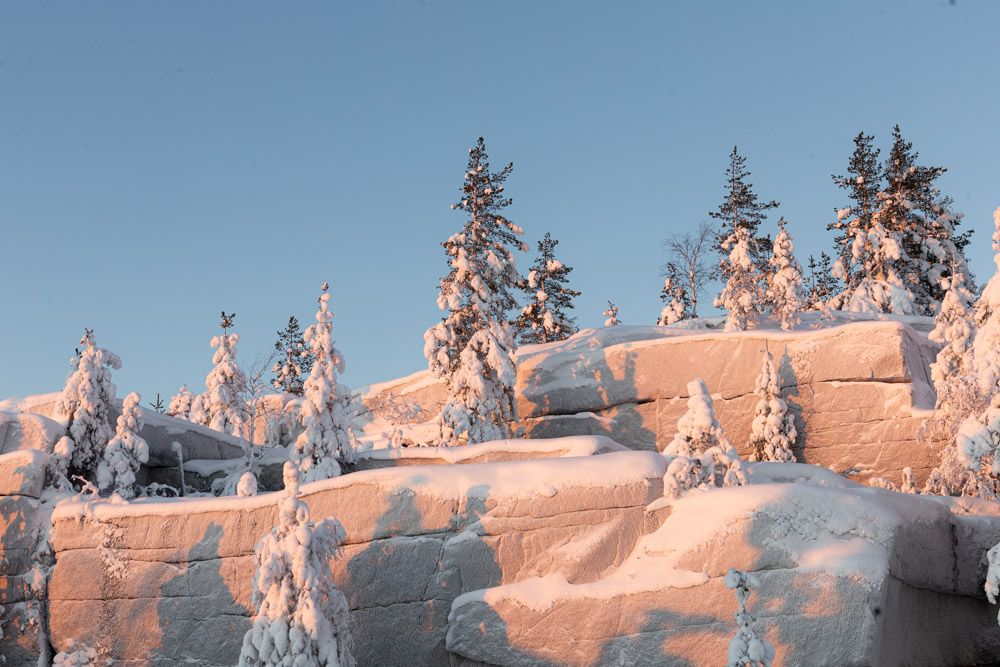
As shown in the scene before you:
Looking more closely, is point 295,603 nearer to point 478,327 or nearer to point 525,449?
point 525,449

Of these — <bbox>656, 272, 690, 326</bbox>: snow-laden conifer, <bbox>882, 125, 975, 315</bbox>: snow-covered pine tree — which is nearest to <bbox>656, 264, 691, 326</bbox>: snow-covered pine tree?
<bbox>656, 272, 690, 326</bbox>: snow-laden conifer

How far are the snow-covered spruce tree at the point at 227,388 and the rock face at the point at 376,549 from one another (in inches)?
710

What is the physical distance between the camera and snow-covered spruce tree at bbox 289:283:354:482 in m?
25.3

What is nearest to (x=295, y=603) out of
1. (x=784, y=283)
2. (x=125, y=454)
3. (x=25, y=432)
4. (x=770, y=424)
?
(x=125, y=454)

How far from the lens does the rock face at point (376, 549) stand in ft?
58.2

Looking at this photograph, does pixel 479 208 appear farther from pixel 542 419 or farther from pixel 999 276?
pixel 999 276

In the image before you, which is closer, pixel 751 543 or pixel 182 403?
pixel 751 543

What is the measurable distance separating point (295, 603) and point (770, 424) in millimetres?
16907

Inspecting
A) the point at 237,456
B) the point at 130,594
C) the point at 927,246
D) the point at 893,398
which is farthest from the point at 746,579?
the point at 927,246

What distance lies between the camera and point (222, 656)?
60.5 ft

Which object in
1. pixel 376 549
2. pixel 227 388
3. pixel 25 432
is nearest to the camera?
pixel 376 549

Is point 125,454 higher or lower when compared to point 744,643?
higher

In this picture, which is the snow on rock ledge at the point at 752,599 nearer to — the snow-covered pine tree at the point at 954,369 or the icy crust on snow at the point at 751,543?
the icy crust on snow at the point at 751,543

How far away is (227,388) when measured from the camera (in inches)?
1499
